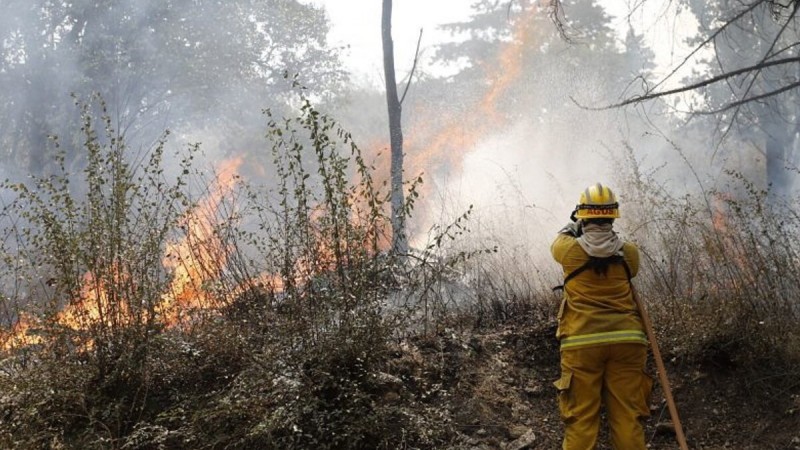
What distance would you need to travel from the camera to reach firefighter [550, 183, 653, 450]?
3.83 meters

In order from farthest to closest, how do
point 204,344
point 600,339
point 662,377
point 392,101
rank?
point 392,101
point 204,344
point 662,377
point 600,339

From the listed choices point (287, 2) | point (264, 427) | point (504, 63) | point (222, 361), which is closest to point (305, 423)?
point (264, 427)

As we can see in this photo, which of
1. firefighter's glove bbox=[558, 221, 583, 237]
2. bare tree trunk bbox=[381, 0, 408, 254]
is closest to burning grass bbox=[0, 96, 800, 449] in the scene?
firefighter's glove bbox=[558, 221, 583, 237]

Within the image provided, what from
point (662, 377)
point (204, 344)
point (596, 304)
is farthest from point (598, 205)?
point (204, 344)

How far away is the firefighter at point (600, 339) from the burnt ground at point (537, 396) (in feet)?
2.42

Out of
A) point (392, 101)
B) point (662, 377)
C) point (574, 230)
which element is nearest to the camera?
point (662, 377)

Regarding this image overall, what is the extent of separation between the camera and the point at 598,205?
13.1 feet

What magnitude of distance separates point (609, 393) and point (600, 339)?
1.39 feet

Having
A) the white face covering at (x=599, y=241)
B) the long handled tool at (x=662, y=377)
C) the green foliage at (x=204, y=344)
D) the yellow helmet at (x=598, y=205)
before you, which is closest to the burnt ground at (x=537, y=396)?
the green foliage at (x=204, y=344)

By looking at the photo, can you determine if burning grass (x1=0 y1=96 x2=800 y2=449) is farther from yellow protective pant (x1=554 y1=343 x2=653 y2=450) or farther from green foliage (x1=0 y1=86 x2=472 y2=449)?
yellow protective pant (x1=554 y1=343 x2=653 y2=450)

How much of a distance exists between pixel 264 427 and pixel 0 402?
76.0 inches

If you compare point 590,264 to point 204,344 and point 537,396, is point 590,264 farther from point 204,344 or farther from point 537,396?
point 204,344

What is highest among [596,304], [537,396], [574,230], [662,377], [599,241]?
[574,230]

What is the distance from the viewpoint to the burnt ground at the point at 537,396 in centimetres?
445
